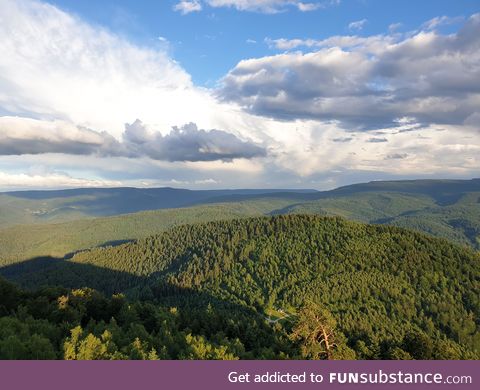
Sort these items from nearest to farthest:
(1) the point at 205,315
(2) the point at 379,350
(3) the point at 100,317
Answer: (2) the point at 379,350
(3) the point at 100,317
(1) the point at 205,315

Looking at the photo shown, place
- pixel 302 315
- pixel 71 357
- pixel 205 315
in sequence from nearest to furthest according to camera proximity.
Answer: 1. pixel 71 357
2. pixel 302 315
3. pixel 205 315

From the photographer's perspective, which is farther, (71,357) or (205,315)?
(205,315)

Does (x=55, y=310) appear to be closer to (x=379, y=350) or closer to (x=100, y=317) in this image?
(x=100, y=317)

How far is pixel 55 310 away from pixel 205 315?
4078 cm

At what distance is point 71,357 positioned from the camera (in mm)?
55531
